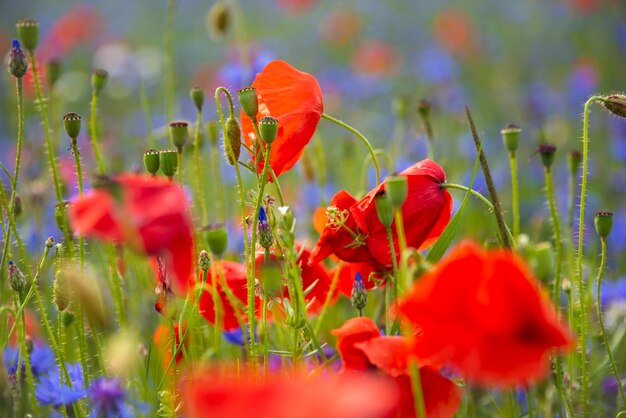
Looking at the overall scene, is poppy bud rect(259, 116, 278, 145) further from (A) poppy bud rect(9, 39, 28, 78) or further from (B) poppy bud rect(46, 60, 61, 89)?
(B) poppy bud rect(46, 60, 61, 89)

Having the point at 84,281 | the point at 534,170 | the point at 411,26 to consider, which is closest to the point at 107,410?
the point at 84,281

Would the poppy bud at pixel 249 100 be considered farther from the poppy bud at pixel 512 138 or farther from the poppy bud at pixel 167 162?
the poppy bud at pixel 512 138

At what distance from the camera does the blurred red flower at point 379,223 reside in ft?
2.31

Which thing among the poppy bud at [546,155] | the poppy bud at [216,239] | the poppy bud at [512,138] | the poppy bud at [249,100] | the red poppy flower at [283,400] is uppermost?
the poppy bud at [249,100]

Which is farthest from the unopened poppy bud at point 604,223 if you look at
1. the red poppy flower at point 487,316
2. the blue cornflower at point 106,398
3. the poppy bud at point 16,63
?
the poppy bud at point 16,63

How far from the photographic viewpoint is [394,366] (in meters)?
0.55

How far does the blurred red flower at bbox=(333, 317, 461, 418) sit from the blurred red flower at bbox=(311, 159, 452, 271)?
0.45 ft

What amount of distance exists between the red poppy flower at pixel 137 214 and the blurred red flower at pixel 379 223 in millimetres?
248

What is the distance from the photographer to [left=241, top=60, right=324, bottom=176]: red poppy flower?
0.74m

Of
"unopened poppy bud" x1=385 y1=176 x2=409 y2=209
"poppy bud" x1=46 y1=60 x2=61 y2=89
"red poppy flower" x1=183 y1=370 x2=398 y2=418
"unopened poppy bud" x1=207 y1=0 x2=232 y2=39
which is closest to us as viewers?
"red poppy flower" x1=183 y1=370 x2=398 y2=418

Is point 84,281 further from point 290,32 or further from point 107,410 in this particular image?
point 290,32

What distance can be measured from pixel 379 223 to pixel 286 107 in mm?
131

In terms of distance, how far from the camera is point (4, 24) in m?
4.47

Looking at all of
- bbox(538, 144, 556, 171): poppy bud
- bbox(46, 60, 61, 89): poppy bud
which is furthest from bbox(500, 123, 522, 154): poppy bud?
bbox(46, 60, 61, 89): poppy bud
